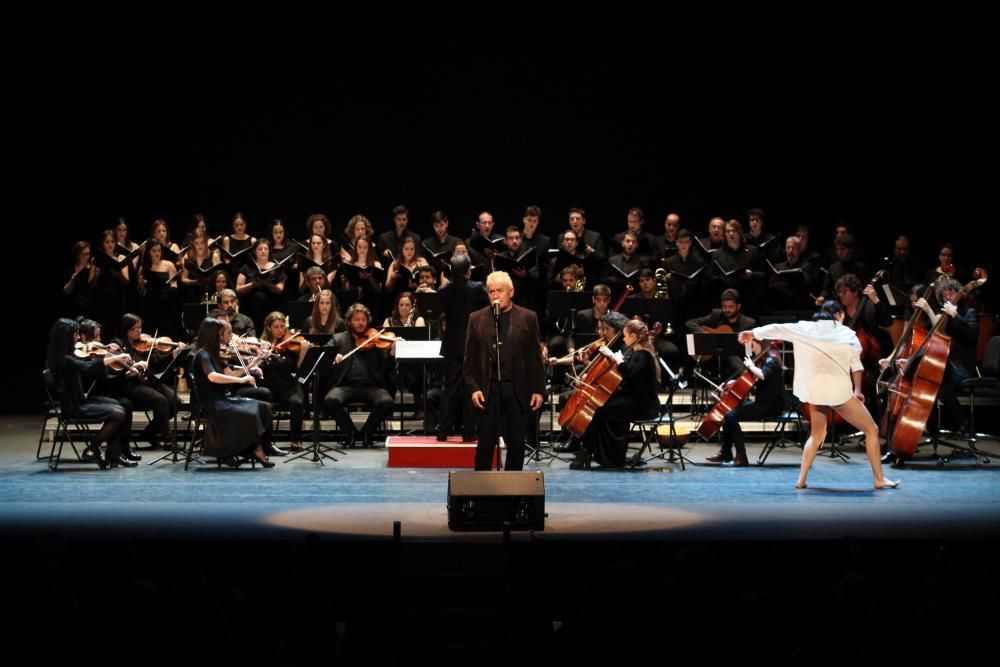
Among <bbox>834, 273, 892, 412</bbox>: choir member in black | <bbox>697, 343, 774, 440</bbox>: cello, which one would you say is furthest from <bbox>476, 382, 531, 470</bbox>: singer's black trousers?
<bbox>834, 273, 892, 412</bbox>: choir member in black

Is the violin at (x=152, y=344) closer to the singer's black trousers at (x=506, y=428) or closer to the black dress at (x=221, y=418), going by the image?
the black dress at (x=221, y=418)

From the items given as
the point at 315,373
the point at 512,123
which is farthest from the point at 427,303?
the point at 512,123

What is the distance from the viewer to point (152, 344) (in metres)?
10.8

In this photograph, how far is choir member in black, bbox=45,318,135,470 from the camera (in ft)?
31.0

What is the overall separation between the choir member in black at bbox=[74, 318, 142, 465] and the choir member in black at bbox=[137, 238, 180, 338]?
72.5 inches

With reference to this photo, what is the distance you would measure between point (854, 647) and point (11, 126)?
1208 centimetres

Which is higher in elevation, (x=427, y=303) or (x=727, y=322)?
(x=427, y=303)

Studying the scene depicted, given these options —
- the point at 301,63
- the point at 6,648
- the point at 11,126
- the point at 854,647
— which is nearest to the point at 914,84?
the point at 301,63

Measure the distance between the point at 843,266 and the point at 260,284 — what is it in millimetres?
5916

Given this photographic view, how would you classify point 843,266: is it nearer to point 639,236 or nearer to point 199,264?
point 639,236

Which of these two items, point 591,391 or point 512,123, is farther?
point 512,123

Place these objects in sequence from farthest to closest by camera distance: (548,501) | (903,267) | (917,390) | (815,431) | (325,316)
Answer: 1. (903,267)
2. (325,316)
3. (917,390)
4. (815,431)
5. (548,501)

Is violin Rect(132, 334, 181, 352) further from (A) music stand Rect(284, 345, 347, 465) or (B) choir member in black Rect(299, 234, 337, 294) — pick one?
(B) choir member in black Rect(299, 234, 337, 294)

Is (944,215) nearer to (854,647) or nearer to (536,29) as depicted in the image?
(536,29)
